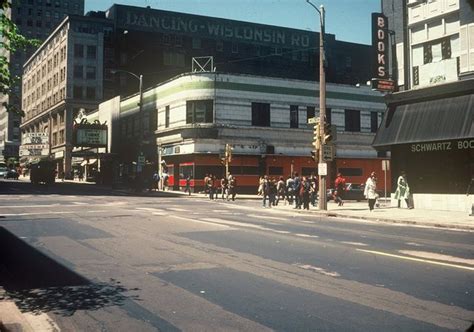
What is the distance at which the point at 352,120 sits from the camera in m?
47.0

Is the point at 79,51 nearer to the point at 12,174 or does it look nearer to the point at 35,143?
the point at 35,143

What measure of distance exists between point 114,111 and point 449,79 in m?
A: 43.4

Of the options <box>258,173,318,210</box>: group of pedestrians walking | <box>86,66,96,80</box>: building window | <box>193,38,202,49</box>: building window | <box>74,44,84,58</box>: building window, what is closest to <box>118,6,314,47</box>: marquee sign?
<box>193,38,202,49</box>: building window

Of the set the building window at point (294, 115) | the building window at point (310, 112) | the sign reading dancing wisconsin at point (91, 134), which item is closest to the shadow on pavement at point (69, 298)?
the building window at point (294, 115)

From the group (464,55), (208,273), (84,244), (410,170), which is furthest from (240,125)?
(208,273)

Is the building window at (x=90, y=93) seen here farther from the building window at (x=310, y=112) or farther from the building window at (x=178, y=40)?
the building window at (x=310, y=112)

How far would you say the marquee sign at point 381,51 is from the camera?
2492cm

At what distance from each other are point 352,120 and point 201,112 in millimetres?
16646

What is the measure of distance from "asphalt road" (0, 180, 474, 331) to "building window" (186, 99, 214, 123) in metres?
27.8

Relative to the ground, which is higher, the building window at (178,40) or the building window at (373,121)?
the building window at (178,40)

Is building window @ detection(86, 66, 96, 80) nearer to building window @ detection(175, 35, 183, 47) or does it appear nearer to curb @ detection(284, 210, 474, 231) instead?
building window @ detection(175, 35, 183, 47)

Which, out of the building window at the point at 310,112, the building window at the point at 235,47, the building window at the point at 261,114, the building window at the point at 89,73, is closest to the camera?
the building window at the point at 261,114

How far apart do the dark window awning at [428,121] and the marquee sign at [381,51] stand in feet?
5.22

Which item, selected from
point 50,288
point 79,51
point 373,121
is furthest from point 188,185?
point 79,51
